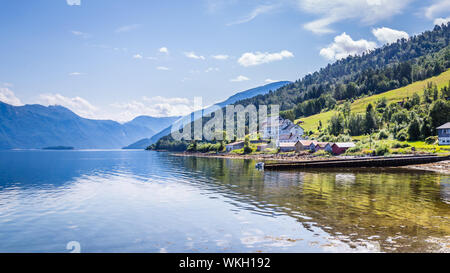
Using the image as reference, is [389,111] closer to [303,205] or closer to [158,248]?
[303,205]

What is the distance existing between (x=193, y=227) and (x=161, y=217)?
17.9 feet

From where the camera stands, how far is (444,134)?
111m

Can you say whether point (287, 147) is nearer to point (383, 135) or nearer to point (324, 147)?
point (324, 147)

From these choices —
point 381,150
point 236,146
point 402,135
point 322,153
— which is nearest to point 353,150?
point 322,153

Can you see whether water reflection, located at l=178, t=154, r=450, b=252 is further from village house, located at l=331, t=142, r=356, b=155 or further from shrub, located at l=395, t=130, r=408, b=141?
shrub, located at l=395, t=130, r=408, b=141

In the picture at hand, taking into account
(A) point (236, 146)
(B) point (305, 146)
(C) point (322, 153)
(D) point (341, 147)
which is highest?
(A) point (236, 146)

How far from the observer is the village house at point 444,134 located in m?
109

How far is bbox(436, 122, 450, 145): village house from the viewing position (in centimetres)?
10917

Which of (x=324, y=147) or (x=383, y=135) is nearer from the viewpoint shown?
(x=383, y=135)

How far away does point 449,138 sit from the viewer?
109000 mm

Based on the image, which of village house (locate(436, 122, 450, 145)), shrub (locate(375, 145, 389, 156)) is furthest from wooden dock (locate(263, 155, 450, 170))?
village house (locate(436, 122, 450, 145))
